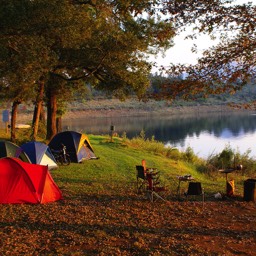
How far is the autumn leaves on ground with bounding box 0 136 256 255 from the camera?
621 cm

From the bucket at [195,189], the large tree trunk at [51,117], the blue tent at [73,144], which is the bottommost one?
the bucket at [195,189]

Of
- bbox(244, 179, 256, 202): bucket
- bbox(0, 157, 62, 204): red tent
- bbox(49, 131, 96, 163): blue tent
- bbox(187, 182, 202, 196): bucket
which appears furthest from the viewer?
bbox(49, 131, 96, 163): blue tent

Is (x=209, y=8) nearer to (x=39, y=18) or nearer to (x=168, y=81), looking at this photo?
(x=168, y=81)

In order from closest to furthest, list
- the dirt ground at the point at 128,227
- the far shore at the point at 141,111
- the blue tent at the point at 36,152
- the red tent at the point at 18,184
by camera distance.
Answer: the dirt ground at the point at 128,227
the red tent at the point at 18,184
the blue tent at the point at 36,152
the far shore at the point at 141,111

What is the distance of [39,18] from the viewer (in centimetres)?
1204

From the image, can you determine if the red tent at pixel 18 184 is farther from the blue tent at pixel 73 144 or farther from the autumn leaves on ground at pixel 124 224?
the blue tent at pixel 73 144

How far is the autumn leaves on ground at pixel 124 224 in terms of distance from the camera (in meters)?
6.21

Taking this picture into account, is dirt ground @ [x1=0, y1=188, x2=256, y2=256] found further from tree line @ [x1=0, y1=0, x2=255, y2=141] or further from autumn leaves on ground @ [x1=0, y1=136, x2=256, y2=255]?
tree line @ [x1=0, y1=0, x2=255, y2=141]

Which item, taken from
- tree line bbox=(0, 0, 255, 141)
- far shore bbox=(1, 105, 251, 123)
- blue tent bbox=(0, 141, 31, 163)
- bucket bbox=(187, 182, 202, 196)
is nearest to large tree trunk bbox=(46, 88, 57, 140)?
tree line bbox=(0, 0, 255, 141)

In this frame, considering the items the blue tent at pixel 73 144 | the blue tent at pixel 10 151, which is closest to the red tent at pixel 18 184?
the blue tent at pixel 10 151

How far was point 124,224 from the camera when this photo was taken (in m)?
7.50

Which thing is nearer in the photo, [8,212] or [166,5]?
[166,5]

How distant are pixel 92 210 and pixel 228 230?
309cm

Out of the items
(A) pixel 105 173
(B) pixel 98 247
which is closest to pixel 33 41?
(A) pixel 105 173
